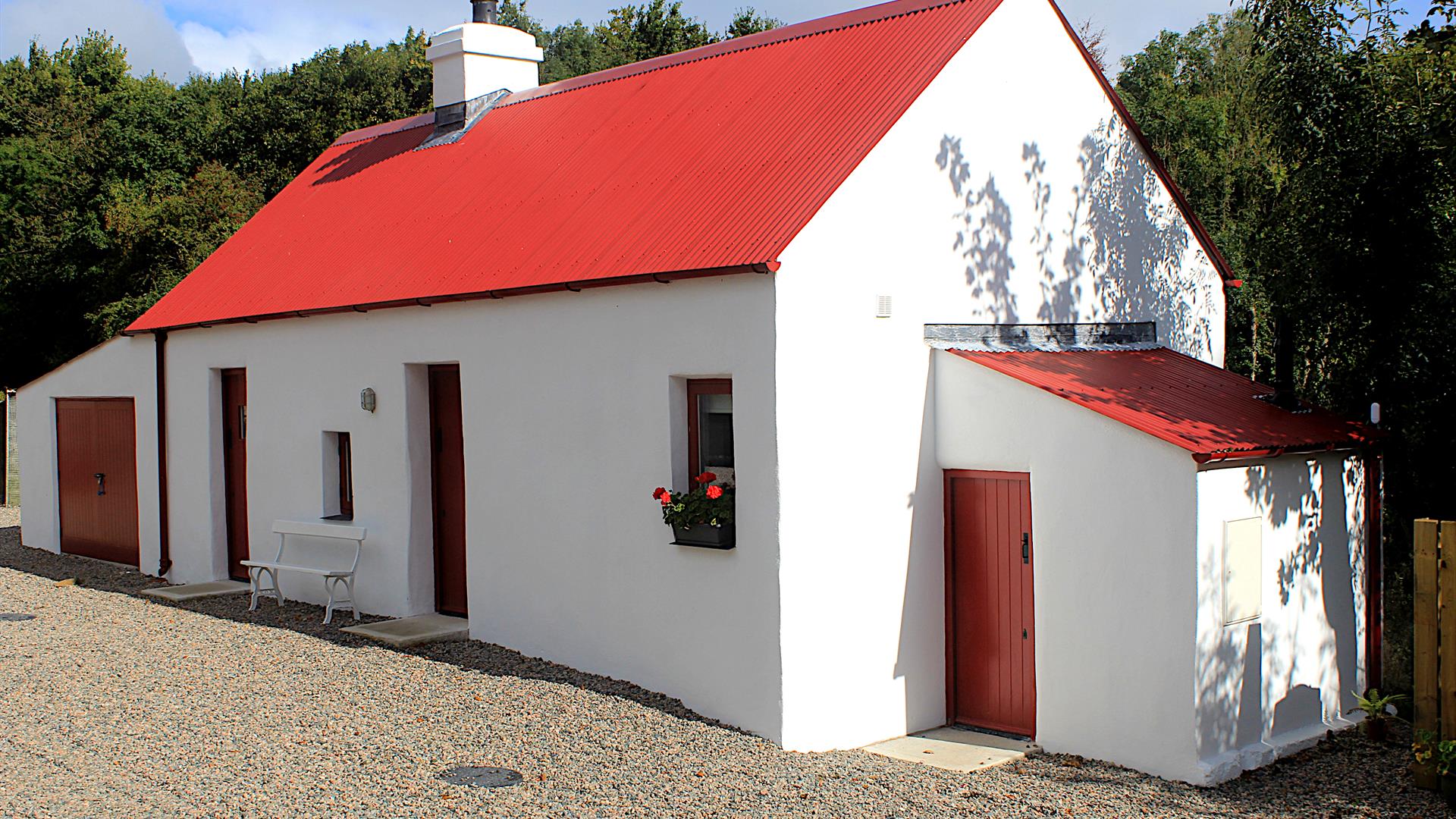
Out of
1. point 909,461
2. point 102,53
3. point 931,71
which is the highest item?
point 102,53

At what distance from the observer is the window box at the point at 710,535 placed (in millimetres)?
8961

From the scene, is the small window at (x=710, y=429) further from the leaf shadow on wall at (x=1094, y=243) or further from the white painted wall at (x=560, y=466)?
the leaf shadow on wall at (x=1094, y=243)

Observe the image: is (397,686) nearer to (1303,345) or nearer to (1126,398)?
(1126,398)

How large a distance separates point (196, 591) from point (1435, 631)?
12.2 meters

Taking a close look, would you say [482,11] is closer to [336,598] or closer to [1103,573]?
[336,598]

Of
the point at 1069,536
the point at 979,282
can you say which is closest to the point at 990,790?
the point at 1069,536

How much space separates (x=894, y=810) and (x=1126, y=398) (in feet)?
11.4

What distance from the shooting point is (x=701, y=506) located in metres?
9.00

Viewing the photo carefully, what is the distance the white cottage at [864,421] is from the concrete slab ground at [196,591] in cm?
172

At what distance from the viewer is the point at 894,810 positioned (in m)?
7.33

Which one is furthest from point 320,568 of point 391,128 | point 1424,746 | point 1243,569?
point 1424,746

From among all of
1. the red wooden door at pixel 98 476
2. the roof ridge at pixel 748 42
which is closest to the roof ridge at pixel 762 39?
the roof ridge at pixel 748 42

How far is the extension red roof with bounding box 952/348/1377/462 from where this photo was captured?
8.38 m

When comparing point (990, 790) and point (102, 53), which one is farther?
point (102, 53)
